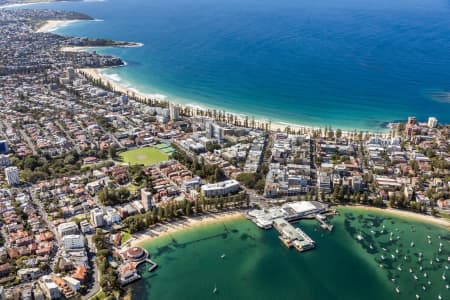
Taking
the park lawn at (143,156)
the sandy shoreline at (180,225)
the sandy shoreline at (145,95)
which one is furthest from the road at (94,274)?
the sandy shoreline at (145,95)

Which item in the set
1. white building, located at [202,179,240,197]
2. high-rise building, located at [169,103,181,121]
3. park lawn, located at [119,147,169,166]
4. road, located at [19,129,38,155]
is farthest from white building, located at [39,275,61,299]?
high-rise building, located at [169,103,181,121]

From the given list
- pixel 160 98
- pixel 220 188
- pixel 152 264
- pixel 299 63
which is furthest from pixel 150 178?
pixel 299 63

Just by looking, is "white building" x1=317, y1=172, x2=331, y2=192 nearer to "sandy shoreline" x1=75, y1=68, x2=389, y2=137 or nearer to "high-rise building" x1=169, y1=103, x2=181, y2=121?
"sandy shoreline" x1=75, y1=68, x2=389, y2=137

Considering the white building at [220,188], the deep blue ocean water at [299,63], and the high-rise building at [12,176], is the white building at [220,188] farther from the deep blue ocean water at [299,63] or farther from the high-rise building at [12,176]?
the deep blue ocean water at [299,63]

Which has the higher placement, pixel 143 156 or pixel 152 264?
pixel 143 156

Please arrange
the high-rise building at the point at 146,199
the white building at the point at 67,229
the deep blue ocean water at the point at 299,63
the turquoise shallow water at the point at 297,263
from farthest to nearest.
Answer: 1. the deep blue ocean water at the point at 299,63
2. the high-rise building at the point at 146,199
3. the white building at the point at 67,229
4. the turquoise shallow water at the point at 297,263

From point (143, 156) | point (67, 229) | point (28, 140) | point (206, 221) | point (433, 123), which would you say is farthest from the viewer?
point (433, 123)

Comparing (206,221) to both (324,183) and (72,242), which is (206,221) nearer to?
(72,242)

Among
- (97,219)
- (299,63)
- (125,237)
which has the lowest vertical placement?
(125,237)
